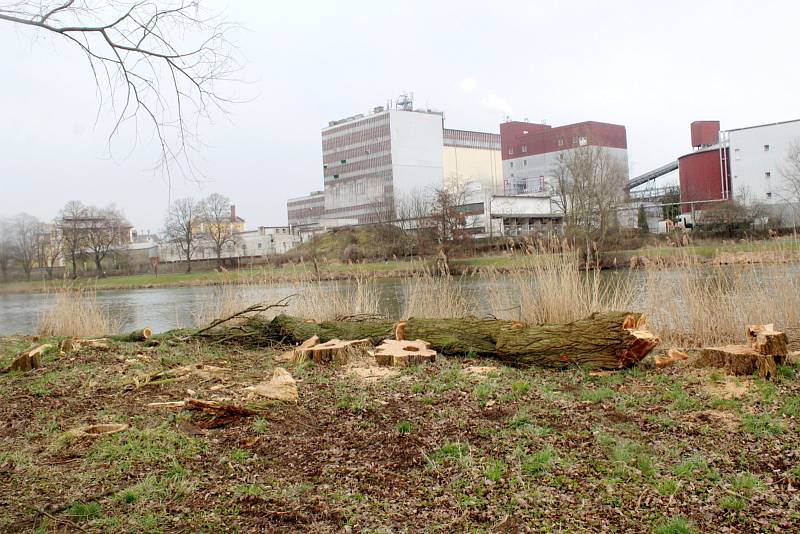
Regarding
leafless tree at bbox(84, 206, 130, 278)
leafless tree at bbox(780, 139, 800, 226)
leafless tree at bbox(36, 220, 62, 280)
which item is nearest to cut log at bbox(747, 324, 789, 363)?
leafless tree at bbox(36, 220, 62, 280)

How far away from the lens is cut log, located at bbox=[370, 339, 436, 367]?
22.7 feet

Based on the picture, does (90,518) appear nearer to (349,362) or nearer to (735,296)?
(349,362)

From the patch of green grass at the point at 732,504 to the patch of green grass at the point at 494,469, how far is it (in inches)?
45.8

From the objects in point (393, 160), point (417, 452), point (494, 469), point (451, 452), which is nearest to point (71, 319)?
point (417, 452)

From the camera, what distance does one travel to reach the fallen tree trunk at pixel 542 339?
6316mm

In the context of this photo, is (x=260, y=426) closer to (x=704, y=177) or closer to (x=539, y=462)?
(x=539, y=462)

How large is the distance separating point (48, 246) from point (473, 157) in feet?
317

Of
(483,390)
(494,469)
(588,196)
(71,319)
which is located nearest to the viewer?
(494,469)

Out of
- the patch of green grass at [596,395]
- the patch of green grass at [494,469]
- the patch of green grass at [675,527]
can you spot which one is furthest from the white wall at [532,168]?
the patch of green grass at [675,527]

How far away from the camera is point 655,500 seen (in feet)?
10.7

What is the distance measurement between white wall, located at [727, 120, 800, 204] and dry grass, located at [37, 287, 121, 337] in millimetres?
51615

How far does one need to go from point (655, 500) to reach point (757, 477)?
2.23ft

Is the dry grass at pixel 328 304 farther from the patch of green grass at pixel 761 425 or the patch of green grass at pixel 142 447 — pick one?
the patch of green grass at pixel 761 425

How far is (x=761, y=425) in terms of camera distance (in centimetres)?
428
